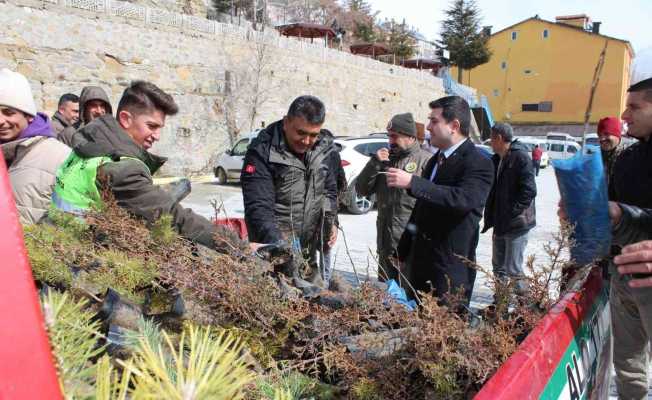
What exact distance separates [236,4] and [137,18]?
20689 mm

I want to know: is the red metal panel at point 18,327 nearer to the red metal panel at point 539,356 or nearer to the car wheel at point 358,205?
the red metal panel at point 539,356

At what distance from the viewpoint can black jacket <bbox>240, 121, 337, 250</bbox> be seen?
10.4 feet

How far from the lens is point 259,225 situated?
9.84ft

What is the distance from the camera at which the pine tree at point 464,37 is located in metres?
46.8

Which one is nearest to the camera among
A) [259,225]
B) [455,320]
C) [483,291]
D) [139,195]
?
[455,320]

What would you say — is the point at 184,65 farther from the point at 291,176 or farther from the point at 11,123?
the point at 11,123

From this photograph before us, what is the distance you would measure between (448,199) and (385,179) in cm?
138

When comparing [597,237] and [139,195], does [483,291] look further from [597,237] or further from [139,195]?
[139,195]

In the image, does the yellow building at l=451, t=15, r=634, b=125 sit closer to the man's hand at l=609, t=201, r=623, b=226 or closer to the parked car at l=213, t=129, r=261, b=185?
the parked car at l=213, t=129, r=261, b=185

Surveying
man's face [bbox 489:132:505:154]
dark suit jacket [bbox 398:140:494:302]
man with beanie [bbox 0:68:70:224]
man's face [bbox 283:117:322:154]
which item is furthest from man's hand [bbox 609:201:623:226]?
man's face [bbox 489:132:505:154]

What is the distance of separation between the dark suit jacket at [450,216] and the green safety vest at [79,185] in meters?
1.74

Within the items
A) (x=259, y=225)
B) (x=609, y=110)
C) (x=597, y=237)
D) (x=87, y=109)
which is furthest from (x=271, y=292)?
(x=609, y=110)

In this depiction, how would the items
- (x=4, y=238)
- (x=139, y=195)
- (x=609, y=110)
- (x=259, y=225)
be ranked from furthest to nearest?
(x=609, y=110) < (x=259, y=225) < (x=139, y=195) < (x=4, y=238)

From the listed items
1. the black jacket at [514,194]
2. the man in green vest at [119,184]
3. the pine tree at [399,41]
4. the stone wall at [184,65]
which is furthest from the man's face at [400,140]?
the pine tree at [399,41]
